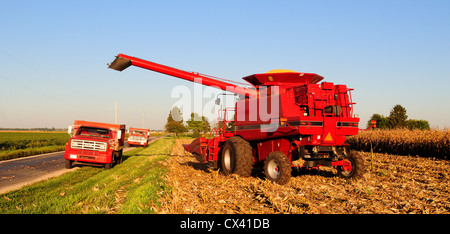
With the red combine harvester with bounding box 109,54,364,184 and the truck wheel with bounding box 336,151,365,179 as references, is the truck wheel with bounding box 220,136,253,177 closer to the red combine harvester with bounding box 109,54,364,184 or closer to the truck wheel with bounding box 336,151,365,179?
the red combine harvester with bounding box 109,54,364,184

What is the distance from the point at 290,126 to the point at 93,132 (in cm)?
1122

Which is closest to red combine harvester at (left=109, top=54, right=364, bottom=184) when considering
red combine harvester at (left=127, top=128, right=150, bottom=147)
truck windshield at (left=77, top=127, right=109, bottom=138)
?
truck windshield at (left=77, top=127, right=109, bottom=138)

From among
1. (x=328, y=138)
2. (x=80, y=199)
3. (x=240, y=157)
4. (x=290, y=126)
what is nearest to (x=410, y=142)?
(x=328, y=138)

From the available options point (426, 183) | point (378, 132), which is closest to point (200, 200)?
point (426, 183)

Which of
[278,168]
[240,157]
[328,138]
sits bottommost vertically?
[278,168]

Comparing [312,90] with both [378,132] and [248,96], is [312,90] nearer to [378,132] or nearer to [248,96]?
[248,96]

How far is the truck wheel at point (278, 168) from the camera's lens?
9.07 meters

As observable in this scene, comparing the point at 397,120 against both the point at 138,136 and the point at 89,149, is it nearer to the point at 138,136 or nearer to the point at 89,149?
the point at 138,136

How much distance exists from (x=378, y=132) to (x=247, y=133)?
15344 millimetres

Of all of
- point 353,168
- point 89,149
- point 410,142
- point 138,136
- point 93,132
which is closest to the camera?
point 353,168

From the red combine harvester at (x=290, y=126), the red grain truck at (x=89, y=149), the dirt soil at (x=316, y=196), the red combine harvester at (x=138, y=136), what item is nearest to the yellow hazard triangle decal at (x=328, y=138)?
the red combine harvester at (x=290, y=126)

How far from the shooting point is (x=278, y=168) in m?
9.61

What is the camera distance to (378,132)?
2295 cm

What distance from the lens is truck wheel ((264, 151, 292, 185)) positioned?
907 cm
